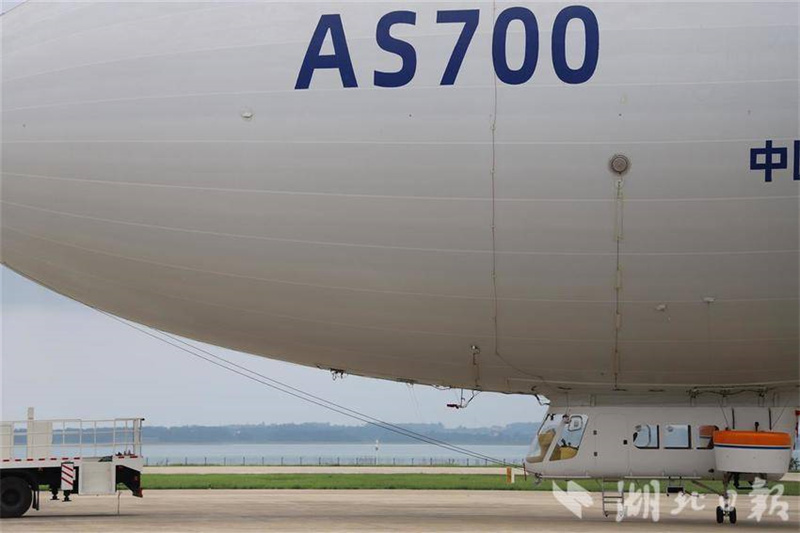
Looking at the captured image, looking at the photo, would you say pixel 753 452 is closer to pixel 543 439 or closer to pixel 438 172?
pixel 543 439

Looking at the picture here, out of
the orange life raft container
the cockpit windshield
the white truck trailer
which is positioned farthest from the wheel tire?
the orange life raft container

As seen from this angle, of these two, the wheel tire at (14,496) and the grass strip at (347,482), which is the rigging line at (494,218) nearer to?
the wheel tire at (14,496)

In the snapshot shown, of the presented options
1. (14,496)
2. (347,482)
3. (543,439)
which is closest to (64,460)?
(14,496)

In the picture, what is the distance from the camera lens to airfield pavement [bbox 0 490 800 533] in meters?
21.5

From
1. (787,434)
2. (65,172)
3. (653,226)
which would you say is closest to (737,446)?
(787,434)

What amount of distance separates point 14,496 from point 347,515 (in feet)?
23.4

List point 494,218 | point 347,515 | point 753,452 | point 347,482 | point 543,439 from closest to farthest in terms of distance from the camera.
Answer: point 494,218 → point 753,452 → point 543,439 → point 347,515 → point 347,482

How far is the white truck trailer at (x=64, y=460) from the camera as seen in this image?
24.6 metres

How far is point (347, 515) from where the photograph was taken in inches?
983

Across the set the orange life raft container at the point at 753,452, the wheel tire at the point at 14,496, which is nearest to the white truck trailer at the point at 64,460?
the wheel tire at the point at 14,496

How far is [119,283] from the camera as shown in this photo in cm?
2002

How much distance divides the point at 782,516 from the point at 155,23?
57.1 feet

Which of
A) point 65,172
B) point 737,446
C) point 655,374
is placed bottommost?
point 737,446

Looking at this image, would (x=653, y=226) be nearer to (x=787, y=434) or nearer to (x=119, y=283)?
(x=787, y=434)
